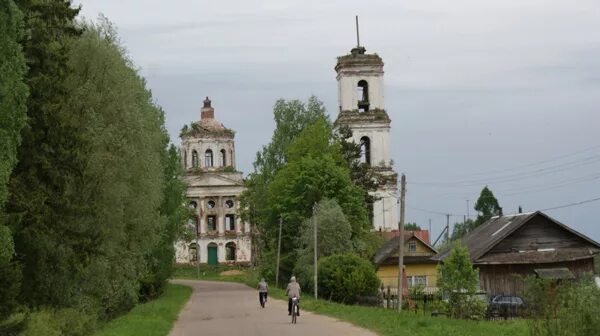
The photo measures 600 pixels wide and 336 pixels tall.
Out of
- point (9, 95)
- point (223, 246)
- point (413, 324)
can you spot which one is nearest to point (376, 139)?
point (223, 246)

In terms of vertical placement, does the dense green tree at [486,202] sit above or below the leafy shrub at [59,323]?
above

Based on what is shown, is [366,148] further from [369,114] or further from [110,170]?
[110,170]

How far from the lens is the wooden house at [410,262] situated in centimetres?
6644

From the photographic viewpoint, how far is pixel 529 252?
4900cm

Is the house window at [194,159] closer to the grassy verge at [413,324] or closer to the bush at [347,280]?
the bush at [347,280]

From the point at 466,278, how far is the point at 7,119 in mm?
20558

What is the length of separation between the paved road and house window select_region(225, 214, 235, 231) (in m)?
57.2

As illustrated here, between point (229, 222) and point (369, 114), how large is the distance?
33.6m

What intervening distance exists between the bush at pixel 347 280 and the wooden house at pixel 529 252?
142 inches

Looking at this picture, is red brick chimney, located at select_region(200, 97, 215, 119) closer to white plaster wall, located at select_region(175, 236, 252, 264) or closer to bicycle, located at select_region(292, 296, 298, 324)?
white plaster wall, located at select_region(175, 236, 252, 264)

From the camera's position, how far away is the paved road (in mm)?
27375

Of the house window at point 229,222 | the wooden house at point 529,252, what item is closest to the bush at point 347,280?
the wooden house at point 529,252

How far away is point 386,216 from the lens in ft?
246

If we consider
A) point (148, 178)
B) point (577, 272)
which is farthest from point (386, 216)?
point (148, 178)
